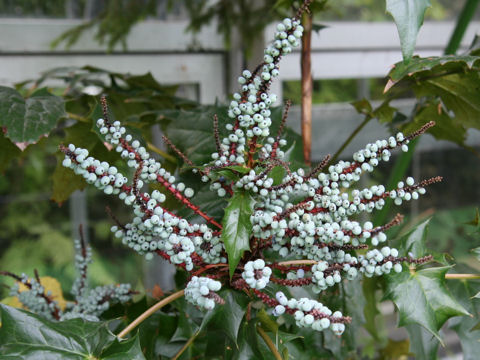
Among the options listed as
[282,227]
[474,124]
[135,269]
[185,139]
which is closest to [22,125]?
[185,139]

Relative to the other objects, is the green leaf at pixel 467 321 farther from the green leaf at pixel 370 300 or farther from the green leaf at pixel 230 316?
the green leaf at pixel 230 316

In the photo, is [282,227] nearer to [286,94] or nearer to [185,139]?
[185,139]

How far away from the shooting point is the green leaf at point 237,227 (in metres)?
0.29

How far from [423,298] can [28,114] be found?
13.9 inches

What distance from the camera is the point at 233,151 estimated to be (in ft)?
1.09

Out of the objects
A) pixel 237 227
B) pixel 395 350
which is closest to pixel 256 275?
pixel 237 227

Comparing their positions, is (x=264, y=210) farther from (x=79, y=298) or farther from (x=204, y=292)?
(x=79, y=298)

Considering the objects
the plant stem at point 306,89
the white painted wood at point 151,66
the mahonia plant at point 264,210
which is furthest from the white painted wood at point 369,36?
the mahonia plant at point 264,210

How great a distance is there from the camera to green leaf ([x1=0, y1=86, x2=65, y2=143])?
0.39 meters

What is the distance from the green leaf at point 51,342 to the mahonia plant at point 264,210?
60mm

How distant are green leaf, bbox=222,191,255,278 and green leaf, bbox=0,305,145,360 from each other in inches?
3.3

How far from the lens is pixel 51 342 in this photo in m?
0.31

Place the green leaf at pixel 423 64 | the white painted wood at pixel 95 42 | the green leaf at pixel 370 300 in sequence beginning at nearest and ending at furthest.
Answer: the green leaf at pixel 423 64
the green leaf at pixel 370 300
the white painted wood at pixel 95 42

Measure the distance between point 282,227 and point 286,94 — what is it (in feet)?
2.70
